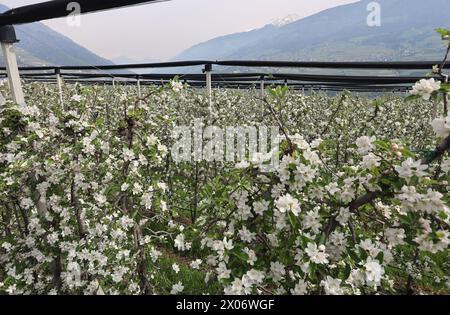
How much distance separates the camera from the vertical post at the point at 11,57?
289 centimetres

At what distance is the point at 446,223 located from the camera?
1.67 m

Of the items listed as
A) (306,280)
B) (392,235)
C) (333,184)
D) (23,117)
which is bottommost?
(306,280)

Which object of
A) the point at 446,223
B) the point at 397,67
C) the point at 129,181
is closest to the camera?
the point at 446,223

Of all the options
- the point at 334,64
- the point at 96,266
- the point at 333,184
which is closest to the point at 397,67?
the point at 334,64

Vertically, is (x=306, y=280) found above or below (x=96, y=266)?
above

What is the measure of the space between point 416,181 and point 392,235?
1.28ft

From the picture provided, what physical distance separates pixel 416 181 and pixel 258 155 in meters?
0.77

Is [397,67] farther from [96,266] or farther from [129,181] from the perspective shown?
[96,266]

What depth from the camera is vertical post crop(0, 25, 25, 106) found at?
2895mm

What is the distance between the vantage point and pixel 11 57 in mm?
2980

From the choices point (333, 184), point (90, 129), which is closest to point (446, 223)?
point (333, 184)
